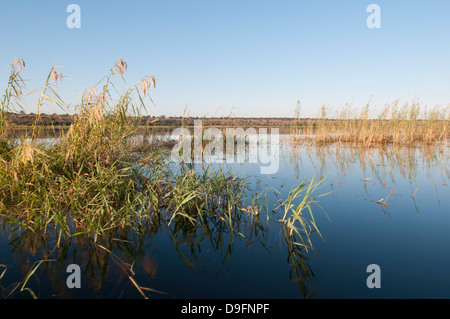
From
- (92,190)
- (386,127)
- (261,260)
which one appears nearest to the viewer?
(261,260)

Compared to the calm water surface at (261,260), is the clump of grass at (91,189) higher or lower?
higher

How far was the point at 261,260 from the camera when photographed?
2.69 metres

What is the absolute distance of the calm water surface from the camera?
7.16 feet

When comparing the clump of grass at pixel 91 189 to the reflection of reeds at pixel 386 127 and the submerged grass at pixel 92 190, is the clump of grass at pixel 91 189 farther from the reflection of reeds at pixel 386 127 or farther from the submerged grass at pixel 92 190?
the reflection of reeds at pixel 386 127

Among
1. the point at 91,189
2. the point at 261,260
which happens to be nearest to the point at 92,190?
the point at 91,189

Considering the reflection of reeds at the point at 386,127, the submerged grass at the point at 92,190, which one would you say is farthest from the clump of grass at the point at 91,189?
the reflection of reeds at the point at 386,127

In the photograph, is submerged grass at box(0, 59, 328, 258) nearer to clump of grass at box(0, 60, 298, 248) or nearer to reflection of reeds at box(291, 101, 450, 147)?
clump of grass at box(0, 60, 298, 248)

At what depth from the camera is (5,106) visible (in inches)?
153

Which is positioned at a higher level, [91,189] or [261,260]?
[91,189]

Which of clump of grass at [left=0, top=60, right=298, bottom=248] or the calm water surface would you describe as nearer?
the calm water surface

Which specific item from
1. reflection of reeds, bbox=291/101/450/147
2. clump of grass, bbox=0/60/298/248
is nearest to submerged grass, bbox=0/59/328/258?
clump of grass, bbox=0/60/298/248

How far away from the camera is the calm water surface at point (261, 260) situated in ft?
7.16

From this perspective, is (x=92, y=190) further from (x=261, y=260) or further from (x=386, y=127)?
(x=386, y=127)
